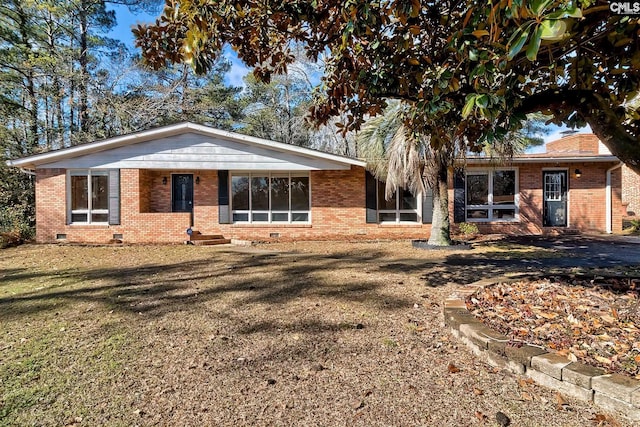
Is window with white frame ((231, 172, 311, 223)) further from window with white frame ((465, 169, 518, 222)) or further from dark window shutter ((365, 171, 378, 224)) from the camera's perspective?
window with white frame ((465, 169, 518, 222))

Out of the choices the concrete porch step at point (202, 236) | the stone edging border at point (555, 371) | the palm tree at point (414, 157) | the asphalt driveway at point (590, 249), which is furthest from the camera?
the concrete porch step at point (202, 236)

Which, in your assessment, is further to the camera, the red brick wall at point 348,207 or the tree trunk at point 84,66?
the tree trunk at point 84,66

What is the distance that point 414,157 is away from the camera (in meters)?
9.11

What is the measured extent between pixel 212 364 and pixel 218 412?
71cm

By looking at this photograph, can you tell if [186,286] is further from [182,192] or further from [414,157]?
[182,192]

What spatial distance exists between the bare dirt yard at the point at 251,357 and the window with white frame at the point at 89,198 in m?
6.59

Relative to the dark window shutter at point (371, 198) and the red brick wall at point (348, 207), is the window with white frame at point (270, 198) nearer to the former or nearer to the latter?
the red brick wall at point (348, 207)

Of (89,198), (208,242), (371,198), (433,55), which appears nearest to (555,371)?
(433,55)

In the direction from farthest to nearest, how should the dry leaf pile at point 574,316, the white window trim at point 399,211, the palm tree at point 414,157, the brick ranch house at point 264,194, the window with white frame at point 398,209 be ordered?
the window with white frame at point 398,209 < the white window trim at point 399,211 < the brick ranch house at point 264,194 < the palm tree at point 414,157 < the dry leaf pile at point 574,316

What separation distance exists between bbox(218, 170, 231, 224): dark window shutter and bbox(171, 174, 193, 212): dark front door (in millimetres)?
1145

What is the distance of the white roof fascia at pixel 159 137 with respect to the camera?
11.5m

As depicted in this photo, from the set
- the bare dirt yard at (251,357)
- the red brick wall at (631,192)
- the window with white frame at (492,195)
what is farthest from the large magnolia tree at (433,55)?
the red brick wall at (631,192)

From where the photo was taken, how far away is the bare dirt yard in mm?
2316

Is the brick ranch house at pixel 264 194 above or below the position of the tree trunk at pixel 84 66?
below
